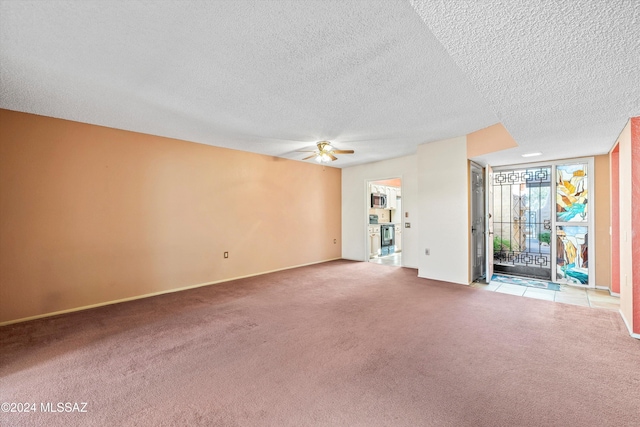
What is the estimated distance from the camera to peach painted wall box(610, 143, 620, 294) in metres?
3.78

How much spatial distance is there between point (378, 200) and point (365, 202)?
3.01 ft

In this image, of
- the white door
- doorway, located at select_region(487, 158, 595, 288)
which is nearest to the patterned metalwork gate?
doorway, located at select_region(487, 158, 595, 288)

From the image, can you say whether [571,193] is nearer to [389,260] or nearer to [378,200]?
[389,260]

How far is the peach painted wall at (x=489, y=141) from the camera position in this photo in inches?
149

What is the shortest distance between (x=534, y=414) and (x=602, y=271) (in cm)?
407

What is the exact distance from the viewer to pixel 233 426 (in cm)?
155

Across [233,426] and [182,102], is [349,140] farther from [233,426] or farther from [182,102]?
[233,426]

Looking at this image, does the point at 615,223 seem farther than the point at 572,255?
No

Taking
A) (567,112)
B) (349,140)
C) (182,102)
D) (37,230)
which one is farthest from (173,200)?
(567,112)

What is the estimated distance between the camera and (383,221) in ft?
27.8

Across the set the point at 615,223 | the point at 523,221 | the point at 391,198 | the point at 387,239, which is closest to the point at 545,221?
the point at 523,221

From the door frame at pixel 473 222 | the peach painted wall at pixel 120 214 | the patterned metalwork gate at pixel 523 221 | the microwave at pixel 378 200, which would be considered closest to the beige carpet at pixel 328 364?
the peach painted wall at pixel 120 214

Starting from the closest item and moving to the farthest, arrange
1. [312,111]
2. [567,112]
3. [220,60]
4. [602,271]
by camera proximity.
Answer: [220,60]
[567,112]
[312,111]
[602,271]

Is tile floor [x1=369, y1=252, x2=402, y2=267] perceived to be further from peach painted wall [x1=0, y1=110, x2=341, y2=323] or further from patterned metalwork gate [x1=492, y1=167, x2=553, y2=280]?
peach painted wall [x1=0, y1=110, x2=341, y2=323]
